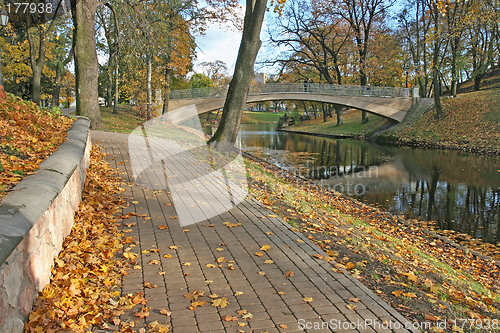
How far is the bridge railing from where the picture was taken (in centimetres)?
3312

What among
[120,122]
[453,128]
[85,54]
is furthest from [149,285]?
[453,128]

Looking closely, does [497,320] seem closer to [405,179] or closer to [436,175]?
[405,179]

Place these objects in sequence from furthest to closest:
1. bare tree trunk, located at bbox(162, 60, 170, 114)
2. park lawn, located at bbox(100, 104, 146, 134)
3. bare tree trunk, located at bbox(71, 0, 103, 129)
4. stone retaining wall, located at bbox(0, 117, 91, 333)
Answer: bare tree trunk, located at bbox(162, 60, 170, 114), park lawn, located at bbox(100, 104, 146, 134), bare tree trunk, located at bbox(71, 0, 103, 129), stone retaining wall, located at bbox(0, 117, 91, 333)

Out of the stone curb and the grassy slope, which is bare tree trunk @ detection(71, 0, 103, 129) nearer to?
the stone curb

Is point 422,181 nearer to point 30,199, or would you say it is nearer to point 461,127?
point 30,199

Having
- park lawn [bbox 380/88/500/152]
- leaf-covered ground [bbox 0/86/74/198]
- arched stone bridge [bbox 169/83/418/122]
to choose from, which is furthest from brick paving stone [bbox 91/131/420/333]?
arched stone bridge [bbox 169/83/418/122]

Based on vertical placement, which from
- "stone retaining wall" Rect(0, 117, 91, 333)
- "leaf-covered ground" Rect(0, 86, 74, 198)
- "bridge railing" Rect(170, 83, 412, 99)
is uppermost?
"bridge railing" Rect(170, 83, 412, 99)

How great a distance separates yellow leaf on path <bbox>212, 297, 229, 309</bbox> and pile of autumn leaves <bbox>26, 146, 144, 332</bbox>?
2.12 ft

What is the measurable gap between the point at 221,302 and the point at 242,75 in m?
9.21

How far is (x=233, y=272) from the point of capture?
4.05 m

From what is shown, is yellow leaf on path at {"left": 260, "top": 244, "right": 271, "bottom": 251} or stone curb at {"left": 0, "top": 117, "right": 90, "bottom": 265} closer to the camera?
stone curb at {"left": 0, "top": 117, "right": 90, "bottom": 265}

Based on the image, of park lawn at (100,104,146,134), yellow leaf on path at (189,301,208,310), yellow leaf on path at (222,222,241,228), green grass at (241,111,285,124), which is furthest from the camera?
green grass at (241,111,285,124)

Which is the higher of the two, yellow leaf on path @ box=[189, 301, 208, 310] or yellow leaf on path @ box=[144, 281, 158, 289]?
yellow leaf on path @ box=[144, 281, 158, 289]

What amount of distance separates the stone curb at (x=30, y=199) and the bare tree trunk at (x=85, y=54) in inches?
341
